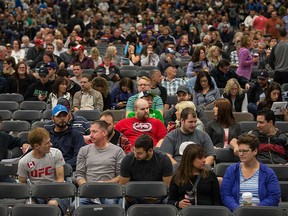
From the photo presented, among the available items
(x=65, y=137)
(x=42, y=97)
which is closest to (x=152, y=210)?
(x=65, y=137)

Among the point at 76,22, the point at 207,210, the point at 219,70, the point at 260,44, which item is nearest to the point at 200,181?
the point at 207,210

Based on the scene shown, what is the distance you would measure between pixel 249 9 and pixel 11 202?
20.5 m

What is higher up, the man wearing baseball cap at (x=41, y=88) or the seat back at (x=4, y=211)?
the man wearing baseball cap at (x=41, y=88)

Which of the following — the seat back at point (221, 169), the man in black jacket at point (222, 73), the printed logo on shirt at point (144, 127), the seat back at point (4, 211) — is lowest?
the seat back at point (4, 211)

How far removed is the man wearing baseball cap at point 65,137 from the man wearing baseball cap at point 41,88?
364 centimetres

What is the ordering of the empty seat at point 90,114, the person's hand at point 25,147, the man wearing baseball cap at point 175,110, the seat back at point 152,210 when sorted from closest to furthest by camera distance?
the seat back at point 152,210, the person's hand at point 25,147, the man wearing baseball cap at point 175,110, the empty seat at point 90,114

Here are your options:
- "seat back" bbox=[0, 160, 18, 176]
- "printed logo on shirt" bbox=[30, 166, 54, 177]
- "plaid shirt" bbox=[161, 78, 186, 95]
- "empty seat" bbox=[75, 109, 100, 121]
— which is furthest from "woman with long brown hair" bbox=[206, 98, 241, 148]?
"plaid shirt" bbox=[161, 78, 186, 95]

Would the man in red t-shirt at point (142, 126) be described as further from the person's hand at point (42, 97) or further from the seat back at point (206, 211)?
the person's hand at point (42, 97)

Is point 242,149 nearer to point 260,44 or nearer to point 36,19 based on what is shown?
point 260,44

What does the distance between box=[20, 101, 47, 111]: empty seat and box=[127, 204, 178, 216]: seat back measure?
18.0 feet

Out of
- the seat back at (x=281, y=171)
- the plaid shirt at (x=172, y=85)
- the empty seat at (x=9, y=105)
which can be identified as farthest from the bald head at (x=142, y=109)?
the plaid shirt at (x=172, y=85)

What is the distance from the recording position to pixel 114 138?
1139cm

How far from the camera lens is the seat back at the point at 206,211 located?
9.00 m

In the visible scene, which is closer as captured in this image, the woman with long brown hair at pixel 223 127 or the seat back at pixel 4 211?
the seat back at pixel 4 211
